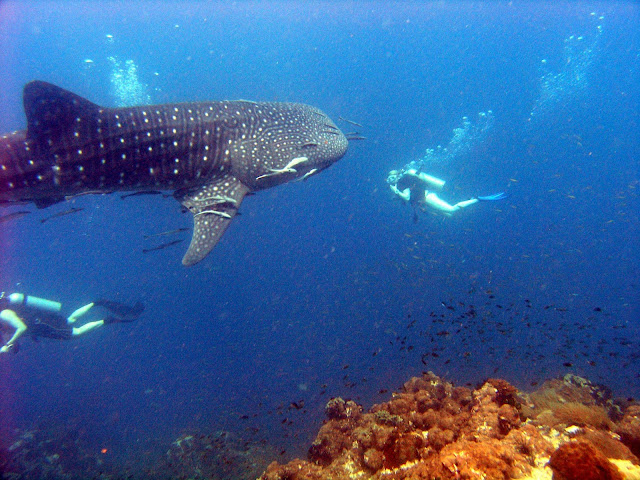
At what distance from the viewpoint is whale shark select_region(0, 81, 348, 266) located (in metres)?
3.86

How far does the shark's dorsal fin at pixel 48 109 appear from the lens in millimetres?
3783

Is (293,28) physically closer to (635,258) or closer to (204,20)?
(204,20)

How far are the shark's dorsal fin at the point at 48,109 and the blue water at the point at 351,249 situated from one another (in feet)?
26.9

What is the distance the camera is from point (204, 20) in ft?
265

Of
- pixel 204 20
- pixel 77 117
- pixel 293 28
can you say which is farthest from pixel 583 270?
pixel 204 20

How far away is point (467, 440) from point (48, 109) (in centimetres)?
694

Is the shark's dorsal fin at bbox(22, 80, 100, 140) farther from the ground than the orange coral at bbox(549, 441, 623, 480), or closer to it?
farther from the ground

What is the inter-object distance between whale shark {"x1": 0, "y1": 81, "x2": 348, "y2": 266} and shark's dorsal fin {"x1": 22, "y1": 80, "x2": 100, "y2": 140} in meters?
0.01

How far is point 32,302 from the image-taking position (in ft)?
46.6

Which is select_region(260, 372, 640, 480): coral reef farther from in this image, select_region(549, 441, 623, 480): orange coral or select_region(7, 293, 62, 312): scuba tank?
select_region(7, 293, 62, 312): scuba tank

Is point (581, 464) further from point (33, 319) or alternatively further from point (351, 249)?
point (351, 249)

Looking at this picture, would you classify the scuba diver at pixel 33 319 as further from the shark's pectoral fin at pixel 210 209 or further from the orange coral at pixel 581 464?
the orange coral at pixel 581 464

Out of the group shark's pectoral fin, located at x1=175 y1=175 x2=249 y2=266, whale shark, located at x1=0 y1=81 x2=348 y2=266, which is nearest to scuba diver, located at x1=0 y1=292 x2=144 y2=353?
whale shark, located at x1=0 y1=81 x2=348 y2=266

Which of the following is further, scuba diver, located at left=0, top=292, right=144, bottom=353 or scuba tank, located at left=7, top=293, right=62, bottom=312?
scuba tank, located at left=7, top=293, right=62, bottom=312
